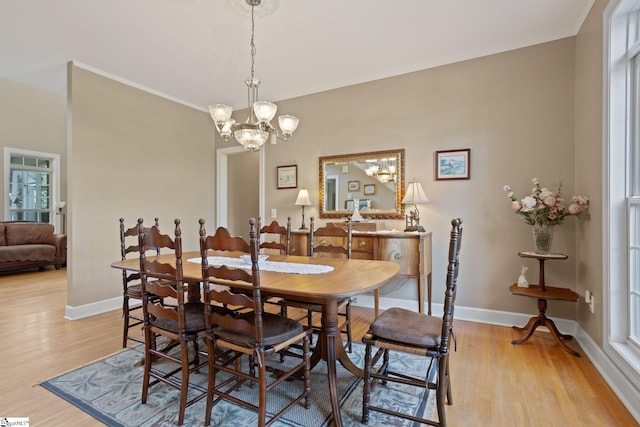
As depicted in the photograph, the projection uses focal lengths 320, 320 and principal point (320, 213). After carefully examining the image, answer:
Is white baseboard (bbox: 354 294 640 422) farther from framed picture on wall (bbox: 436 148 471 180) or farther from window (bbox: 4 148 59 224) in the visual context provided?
window (bbox: 4 148 59 224)

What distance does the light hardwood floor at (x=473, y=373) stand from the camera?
1733 millimetres

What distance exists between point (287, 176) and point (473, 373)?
9.99 ft

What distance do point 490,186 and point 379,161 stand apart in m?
1.18

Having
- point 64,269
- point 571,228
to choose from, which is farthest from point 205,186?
point 571,228

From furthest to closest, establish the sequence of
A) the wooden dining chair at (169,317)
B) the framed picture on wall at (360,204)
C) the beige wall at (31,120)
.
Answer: the beige wall at (31,120) < the framed picture on wall at (360,204) < the wooden dining chair at (169,317)

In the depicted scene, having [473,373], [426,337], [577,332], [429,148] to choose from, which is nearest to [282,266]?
[426,337]

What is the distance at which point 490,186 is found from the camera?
124 inches

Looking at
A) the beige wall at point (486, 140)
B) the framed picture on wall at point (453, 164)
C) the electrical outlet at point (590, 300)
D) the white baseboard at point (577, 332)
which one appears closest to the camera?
the white baseboard at point (577, 332)

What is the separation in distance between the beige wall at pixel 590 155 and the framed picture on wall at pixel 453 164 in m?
0.87

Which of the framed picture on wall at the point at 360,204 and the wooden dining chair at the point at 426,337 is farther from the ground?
the framed picture on wall at the point at 360,204

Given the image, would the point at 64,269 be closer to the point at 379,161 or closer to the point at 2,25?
the point at 2,25

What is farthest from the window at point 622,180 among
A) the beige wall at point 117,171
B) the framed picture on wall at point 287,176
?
the beige wall at point 117,171

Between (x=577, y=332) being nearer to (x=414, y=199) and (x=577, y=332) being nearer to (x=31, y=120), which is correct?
(x=414, y=199)

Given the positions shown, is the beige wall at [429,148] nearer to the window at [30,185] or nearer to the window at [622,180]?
the window at [622,180]
